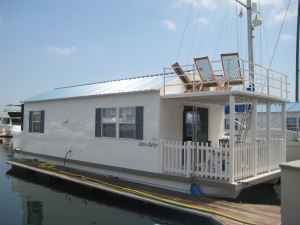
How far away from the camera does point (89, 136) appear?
502 inches

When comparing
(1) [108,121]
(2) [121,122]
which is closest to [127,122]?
(2) [121,122]

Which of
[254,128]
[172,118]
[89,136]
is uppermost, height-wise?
[172,118]

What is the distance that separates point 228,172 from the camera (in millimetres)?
8977

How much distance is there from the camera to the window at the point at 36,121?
15547mm

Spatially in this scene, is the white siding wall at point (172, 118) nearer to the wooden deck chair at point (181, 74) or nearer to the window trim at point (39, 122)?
the wooden deck chair at point (181, 74)

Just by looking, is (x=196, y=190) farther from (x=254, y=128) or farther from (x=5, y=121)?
(x=5, y=121)

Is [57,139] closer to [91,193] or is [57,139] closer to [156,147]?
[91,193]

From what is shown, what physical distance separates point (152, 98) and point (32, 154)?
813 cm

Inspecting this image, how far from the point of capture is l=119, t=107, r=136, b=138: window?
36.5 feet

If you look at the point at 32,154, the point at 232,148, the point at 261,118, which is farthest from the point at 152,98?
the point at 261,118

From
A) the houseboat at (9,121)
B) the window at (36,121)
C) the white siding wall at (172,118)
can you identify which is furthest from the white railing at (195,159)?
the houseboat at (9,121)

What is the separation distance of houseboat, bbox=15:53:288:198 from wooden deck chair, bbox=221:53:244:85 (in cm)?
3

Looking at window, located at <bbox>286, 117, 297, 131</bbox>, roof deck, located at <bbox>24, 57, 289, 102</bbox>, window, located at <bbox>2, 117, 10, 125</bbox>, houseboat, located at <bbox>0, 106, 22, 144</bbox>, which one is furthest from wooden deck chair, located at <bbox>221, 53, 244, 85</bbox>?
window, located at <bbox>2, 117, 10, 125</bbox>

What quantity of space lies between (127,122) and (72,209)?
3.25 meters
